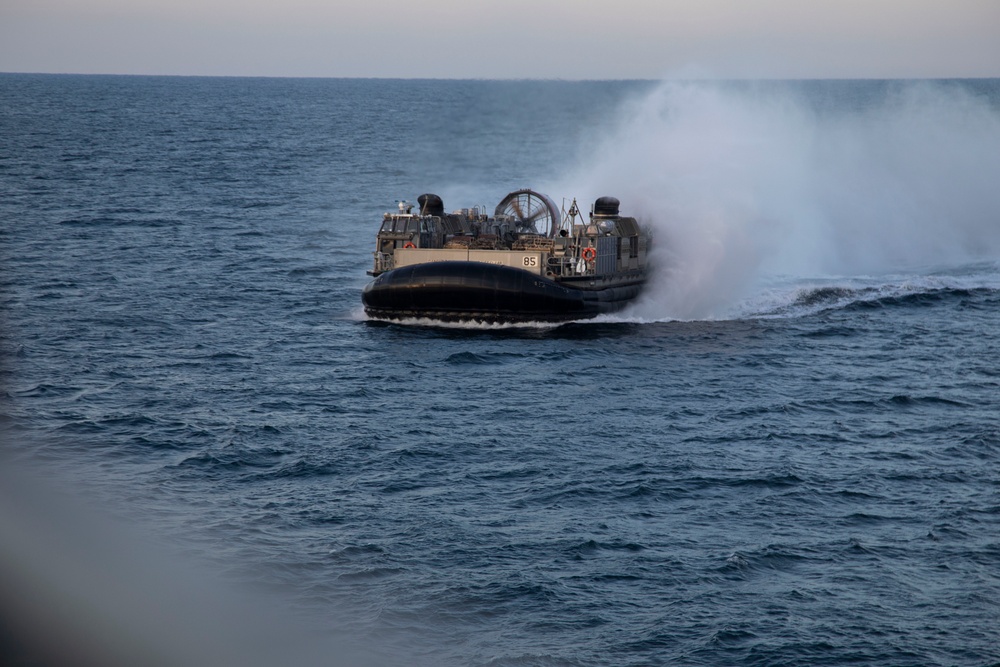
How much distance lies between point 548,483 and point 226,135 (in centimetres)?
12522

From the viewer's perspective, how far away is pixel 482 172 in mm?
85750

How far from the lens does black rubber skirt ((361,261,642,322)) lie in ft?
133

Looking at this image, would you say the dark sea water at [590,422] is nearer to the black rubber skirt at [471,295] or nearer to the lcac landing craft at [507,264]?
the black rubber skirt at [471,295]

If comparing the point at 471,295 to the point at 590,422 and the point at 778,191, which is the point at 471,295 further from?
the point at 778,191

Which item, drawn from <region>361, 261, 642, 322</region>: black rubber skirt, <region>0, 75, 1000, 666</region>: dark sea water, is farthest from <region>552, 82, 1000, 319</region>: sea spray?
<region>361, 261, 642, 322</region>: black rubber skirt

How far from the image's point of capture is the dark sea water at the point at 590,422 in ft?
61.0

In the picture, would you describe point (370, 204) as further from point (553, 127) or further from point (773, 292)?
point (553, 127)

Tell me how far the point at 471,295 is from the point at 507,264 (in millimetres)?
2976

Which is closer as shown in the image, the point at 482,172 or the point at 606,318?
the point at 606,318

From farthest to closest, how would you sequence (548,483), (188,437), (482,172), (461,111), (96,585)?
(482,172) < (461,111) < (188,437) < (548,483) < (96,585)

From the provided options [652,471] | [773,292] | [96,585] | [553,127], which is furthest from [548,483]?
[553,127]

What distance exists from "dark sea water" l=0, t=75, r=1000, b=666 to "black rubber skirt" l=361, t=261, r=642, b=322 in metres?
0.76

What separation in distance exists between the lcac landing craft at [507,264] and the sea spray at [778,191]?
231 centimetres

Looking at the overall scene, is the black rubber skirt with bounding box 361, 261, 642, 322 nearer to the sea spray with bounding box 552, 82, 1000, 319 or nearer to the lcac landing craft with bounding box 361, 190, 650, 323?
the lcac landing craft with bounding box 361, 190, 650, 323
